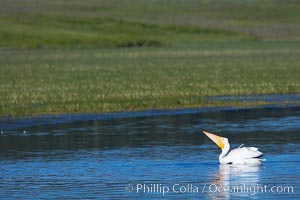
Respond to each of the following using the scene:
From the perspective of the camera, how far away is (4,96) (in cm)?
3145

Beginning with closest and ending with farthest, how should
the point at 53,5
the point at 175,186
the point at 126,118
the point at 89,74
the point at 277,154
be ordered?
the point at 175,186 < the point at 277,154 < the point at 126,118 < the point at 89,74 < the point at 53,5

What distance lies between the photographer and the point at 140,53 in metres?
61.8

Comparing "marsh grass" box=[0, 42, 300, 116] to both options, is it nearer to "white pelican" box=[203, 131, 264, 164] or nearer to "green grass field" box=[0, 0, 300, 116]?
"green grass field" box=[0, 0, 300, 116]

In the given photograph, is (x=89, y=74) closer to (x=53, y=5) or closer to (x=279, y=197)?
(x=279, y=197)

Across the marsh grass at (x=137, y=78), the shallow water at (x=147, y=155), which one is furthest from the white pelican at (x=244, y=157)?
the marsh grass at (x=137, y=78)

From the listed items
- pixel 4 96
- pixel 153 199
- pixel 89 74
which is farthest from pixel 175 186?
pixel 89 74

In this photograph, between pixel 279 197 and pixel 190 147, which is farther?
pixel 190 147

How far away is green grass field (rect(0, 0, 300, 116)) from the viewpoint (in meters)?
31.0

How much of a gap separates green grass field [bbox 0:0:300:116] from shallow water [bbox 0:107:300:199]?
100 inches

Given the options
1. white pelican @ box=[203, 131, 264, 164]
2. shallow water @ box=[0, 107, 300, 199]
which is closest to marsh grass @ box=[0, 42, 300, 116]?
shallow water @ box=[0, 107, 300, 199]

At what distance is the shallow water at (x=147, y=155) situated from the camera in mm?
15219

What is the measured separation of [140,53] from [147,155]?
141ft

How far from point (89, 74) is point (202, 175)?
26.2 metres

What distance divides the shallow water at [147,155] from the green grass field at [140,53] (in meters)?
2.54
